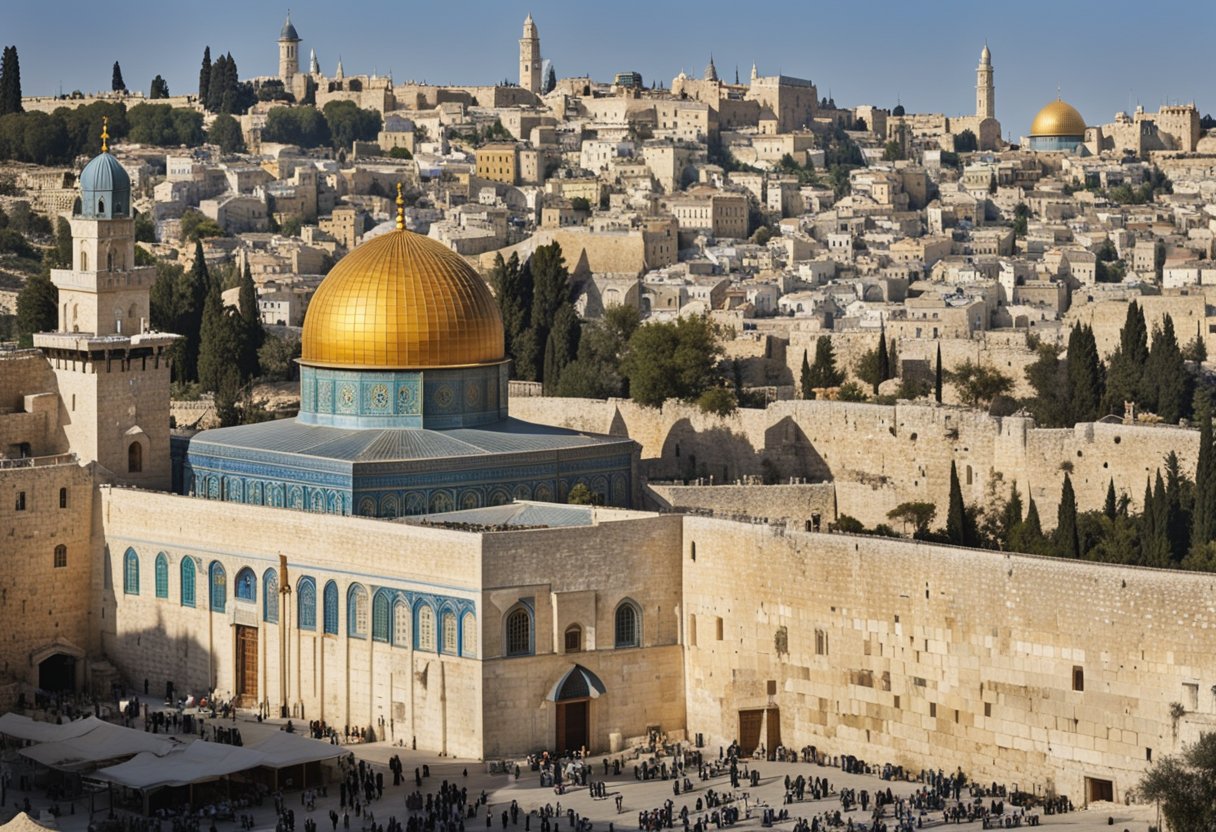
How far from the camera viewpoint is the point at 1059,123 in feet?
377

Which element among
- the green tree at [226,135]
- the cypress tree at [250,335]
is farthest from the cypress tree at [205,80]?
the cypress tree at [250,335]

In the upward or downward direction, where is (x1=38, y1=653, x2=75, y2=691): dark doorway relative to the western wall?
downward

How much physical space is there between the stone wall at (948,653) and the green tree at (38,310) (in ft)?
56.6

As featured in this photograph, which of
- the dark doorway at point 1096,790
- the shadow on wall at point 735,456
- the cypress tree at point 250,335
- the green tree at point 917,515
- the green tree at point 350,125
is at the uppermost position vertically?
the green tree at point 350,125

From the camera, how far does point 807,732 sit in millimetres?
35000

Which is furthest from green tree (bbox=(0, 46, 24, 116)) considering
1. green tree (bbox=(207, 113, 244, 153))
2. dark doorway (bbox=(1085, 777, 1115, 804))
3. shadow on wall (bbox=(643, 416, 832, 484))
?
dark doorway (bbox=(1085, 777, 1115, 804))

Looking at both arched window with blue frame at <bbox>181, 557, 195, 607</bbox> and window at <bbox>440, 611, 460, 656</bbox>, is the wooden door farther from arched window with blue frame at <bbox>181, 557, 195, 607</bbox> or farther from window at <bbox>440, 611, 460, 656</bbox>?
arched window with blue frame at <bbox>181, 557, 195, 607</bbox>

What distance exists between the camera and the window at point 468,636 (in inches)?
1369

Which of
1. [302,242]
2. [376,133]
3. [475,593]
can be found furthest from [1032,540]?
[376,133]

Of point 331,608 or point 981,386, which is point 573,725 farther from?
point 981,386

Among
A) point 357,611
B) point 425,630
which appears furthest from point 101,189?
point 425,630

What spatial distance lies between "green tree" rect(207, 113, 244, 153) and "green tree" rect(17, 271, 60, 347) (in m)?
53.5

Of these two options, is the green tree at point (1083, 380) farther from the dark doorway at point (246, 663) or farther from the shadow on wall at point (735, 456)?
the dark doorway at point (246, 663)

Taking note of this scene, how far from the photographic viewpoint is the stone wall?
31.1 metres
